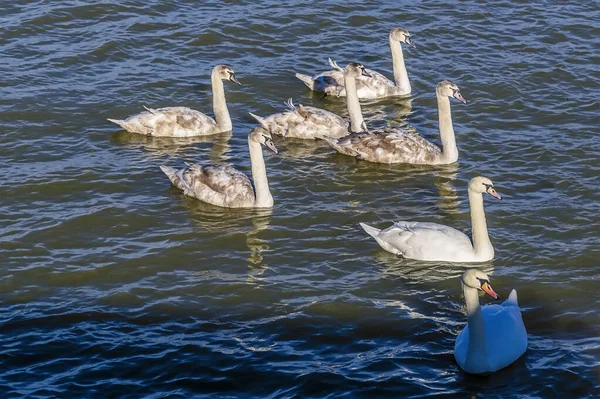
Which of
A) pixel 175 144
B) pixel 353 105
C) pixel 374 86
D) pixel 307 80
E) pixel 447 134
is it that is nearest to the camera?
pixel 447 134

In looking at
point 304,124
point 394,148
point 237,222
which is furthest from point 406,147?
point 237,222

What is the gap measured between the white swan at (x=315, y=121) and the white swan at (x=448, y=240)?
472 centimetres

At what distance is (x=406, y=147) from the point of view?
797 inches

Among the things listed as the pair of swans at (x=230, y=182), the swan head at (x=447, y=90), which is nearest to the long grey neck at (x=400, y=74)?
the swan head at (x=447, y=90)

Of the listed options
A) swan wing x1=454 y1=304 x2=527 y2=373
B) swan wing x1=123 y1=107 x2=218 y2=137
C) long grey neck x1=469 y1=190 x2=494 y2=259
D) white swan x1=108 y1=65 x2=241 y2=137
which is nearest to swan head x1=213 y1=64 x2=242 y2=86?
white swan x1=108 y1=65 x2=241 y2=137

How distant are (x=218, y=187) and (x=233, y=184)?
0.25 m

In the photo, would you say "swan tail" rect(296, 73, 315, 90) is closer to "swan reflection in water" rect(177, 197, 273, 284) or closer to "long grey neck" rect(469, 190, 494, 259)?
"swan reflection in water" rect(177, 197, 273, 284)

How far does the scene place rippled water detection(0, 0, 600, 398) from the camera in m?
13.9

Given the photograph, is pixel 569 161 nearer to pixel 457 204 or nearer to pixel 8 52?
pixel 457 204

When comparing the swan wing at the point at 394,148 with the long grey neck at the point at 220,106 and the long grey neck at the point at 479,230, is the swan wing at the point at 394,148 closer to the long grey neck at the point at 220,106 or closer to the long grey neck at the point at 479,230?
the long grey neck at the point at 220,106

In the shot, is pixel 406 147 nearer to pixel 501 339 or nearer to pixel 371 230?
pixel 371 230

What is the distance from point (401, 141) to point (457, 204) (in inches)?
84.2

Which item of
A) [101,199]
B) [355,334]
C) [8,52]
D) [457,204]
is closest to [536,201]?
[457,204]

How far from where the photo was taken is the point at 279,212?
18328mm
